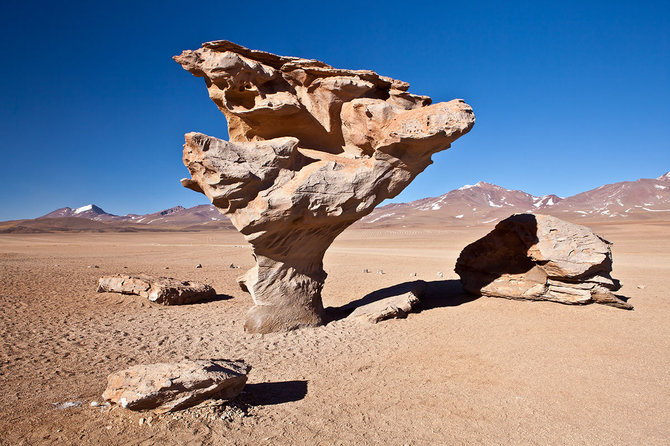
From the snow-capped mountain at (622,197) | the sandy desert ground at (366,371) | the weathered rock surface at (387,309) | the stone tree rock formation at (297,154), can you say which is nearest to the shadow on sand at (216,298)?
the sandy desert ground at (366,371)

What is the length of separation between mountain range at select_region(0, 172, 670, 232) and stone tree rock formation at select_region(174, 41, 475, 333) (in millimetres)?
84550

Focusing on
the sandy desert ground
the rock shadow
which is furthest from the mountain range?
the rock shadow

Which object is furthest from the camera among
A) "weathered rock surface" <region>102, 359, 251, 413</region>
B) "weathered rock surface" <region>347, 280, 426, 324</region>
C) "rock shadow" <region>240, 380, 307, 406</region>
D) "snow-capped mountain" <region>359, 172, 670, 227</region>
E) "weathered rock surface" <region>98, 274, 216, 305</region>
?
"snow-capped mountain" <region>359, 172, 670, 227</region>

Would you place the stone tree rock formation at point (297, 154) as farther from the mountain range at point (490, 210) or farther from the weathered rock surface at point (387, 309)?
the mountain range at point (490, 210)

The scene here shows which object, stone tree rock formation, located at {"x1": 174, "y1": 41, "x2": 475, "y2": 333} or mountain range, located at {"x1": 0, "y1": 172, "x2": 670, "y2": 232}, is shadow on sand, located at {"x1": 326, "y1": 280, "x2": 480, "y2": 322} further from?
mountain range, located at {"x1": 0, "y1": 172, "x2": 670, "y2": 232}

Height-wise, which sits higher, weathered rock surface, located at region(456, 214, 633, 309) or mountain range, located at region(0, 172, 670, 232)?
mountain range, located at region(0, 172, 670, 232)

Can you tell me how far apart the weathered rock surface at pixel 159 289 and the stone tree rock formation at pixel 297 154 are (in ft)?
10.8

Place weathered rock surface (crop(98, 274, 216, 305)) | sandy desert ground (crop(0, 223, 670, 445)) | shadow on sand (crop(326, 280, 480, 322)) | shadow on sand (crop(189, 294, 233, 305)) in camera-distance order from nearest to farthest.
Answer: sandy desert ground (crop(0, 223, 670, 445))
shadow on sand (crop(326, 280, 480, 322))
weathered rock surface (crop(98, 274, 216, 305))
shadow on sand (crop(189, 294, 233, 305))

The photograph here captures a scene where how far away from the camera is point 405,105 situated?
10.0m

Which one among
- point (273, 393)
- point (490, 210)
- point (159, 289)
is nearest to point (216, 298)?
point (159, 289)

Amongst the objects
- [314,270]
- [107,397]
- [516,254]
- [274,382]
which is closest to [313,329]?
[314,270]

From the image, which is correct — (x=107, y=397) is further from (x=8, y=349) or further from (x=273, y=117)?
(x=273, y=117)

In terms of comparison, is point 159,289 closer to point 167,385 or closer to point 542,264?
point 167,385

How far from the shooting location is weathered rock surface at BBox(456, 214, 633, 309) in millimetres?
10570
